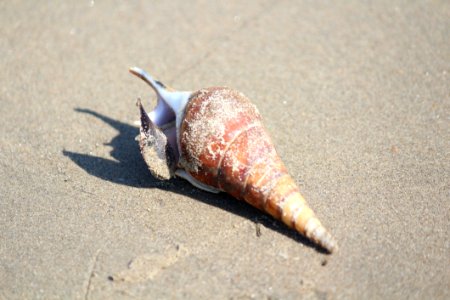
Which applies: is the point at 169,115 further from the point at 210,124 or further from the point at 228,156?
the point at 228,156

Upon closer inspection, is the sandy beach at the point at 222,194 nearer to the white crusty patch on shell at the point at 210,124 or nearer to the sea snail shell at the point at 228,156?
the sea snail shell at the point at 228,156

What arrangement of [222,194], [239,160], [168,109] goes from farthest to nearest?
1. [168,109]
2. [222,194]
3. [239,160]

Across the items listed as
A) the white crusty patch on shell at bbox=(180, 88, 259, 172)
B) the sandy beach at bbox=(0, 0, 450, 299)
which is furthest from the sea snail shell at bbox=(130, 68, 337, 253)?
the sandy beach at bbox=(0, 0, 450, 299)

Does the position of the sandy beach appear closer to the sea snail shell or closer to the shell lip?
the sea snail shell

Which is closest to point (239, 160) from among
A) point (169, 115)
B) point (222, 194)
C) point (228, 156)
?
point (228, 156)

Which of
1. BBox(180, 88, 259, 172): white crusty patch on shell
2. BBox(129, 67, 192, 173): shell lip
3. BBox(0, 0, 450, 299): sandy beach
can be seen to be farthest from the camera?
BBox(129, 67, 192, 173): shell lip

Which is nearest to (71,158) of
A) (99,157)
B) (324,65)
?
(99,157)
